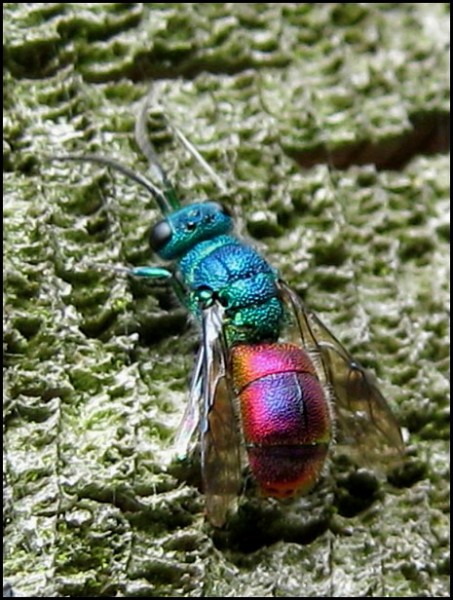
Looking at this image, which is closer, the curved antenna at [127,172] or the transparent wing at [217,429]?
the transparent wing at [217,429]

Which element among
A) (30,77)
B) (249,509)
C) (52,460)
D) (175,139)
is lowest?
(249,509)

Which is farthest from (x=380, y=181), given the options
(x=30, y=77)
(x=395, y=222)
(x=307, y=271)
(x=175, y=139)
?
(x=30, y=77)

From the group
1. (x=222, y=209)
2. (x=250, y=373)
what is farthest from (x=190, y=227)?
(x=250, y=373)

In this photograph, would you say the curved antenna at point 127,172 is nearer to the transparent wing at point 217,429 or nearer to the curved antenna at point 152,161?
the curved antenna at point 152,161

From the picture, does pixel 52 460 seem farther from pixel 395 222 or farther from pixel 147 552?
pixel 395 222

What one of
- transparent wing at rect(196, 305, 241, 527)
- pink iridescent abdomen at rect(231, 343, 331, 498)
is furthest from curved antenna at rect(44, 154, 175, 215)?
pink iridescent abdomen at rect(231, 343, 331, 498)

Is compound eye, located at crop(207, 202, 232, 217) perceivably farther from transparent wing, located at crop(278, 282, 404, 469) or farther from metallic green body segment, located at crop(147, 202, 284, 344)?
transparent wing, located at crop(278, 282, 404, 469)

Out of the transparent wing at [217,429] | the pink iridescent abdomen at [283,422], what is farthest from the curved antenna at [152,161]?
the pink iridescent abdomen at [283,422]
